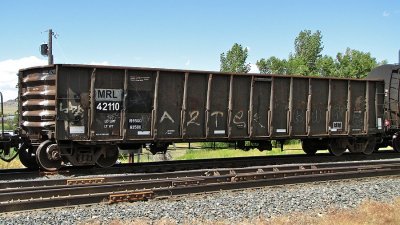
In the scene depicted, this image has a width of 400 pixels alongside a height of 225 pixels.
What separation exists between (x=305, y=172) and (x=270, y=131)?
11.4 ft

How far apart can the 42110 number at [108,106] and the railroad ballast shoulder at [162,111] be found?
3 cm

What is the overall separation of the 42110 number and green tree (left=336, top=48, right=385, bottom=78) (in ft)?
242

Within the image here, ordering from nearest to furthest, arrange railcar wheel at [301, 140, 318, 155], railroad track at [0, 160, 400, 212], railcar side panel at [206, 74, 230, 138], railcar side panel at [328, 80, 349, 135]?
railroad track at [0, 160, 400, 212] → railcar side panel at [206, 74, 230, 138] → railcar side panel at [328, 80, 349, 135] → railcar wheel at [301, 140, 318, 155]

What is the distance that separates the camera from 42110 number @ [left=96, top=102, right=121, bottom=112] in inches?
499

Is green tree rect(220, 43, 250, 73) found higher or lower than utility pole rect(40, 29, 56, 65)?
higher

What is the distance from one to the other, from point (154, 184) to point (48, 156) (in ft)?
12.7

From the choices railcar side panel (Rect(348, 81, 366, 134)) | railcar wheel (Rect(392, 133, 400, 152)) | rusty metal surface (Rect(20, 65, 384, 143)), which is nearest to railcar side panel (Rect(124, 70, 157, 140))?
rusty metal surface (Rect(20, 65, 384, 143))

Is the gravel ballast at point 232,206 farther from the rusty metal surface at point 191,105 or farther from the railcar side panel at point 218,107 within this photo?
the rusty metal surface at point 191,105

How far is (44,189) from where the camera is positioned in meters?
9.01

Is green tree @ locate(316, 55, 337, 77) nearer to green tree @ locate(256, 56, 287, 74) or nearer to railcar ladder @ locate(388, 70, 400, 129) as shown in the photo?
Answer: green tree @ locate(256, 56, 287, 74)

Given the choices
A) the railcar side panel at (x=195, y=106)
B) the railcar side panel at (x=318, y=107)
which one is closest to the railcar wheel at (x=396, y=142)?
the railcar side panel at (x=318, y=107)

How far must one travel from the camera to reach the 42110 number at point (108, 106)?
Answer: 41.6 feet

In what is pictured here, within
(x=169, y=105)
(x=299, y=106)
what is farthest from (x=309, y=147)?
(x=169, y=105)

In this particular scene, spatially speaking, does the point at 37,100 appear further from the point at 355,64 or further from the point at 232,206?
Answer: the point at 355,64
